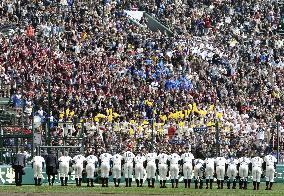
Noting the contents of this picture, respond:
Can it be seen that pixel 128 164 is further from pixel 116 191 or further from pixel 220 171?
pixel 116 191

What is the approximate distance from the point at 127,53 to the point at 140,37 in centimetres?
253

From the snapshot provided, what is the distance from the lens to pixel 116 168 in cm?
5559

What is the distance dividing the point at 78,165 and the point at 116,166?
155cm

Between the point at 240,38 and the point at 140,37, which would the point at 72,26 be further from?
the point at 240,38

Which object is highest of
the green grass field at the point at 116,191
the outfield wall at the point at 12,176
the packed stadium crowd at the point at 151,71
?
the packed stadium crowd at the point at 151,71

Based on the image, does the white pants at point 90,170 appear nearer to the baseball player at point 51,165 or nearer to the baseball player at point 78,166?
the baseball player at point 78,166

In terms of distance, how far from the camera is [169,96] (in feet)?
224

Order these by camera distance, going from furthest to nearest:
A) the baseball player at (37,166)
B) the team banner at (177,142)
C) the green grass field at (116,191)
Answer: the team banner at (177,142) → the baseball player at (37,166) → the green grass field at (116,191)

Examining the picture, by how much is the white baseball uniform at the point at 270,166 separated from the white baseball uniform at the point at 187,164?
303 cm

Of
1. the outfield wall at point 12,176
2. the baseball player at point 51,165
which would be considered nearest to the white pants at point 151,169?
the outfield wall at point 12,176

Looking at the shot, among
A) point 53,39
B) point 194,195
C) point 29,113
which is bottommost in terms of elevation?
point 194,195

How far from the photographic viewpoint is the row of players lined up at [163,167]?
182 ft

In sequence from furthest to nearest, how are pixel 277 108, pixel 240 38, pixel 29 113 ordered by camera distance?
pixel 240 38, pixel 277 108, pixel 29 113

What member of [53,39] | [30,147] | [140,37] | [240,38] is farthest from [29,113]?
[240,38]
